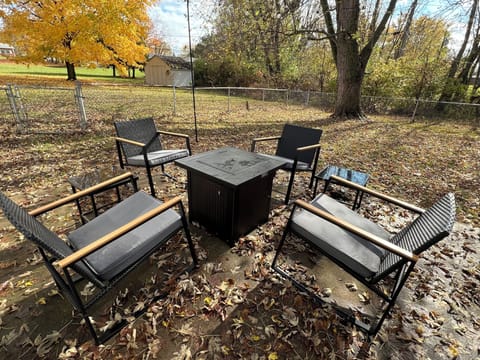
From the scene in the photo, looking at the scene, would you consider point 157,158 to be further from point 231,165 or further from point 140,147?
point 231,165

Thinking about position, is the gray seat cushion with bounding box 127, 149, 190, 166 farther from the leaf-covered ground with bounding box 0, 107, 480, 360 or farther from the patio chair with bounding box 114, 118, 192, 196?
the leaf-covered ground with bounding box 0, 107, 480, 360

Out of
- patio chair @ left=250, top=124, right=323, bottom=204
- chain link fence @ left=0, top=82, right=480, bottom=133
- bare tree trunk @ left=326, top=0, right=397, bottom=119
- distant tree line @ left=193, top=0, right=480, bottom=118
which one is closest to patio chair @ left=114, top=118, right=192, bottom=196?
patio chair @ left=250, top=124, right=323, bottom=204

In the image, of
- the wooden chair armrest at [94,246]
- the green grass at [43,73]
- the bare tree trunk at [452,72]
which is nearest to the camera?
the wooden chair armrest at [94,246]

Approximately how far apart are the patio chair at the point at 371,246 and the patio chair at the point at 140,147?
215 cm

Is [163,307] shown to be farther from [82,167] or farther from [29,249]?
[82,167]

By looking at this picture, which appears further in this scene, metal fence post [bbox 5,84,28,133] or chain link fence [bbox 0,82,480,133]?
chain link fence [bbox 0,82,480,133]

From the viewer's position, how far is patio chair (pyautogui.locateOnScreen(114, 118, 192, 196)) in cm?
323

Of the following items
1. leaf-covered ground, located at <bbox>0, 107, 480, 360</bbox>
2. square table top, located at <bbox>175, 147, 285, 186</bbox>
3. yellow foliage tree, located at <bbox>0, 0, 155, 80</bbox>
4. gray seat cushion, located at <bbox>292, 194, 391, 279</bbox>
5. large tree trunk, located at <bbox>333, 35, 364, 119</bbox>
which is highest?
yellow foliage tree, located at <bbox>0, 0, 155, 80</bbox>

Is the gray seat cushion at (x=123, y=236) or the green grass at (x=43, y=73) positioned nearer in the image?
the gray seat cushion at (x=123, y=236)

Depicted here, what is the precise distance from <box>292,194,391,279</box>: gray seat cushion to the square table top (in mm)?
594

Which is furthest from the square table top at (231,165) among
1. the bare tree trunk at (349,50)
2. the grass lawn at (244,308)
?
the bare tree trunk at (349,50)

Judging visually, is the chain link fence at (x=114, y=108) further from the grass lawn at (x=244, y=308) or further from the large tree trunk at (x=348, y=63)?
the grass lawn at (x=244, y=308)

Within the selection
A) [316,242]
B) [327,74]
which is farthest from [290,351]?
[327,74]

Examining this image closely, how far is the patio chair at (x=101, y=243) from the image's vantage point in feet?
4.35
